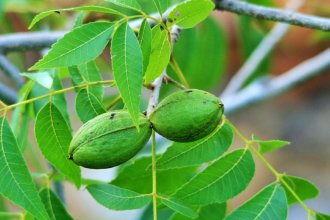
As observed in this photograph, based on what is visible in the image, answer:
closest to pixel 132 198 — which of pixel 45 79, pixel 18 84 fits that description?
pixel 45 79

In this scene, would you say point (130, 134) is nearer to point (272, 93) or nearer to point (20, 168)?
point (20, 168)

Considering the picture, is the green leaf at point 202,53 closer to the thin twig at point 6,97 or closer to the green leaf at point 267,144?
the thin twig at point 6,97

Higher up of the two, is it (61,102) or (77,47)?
(77,47)

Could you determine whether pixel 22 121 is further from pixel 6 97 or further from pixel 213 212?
pixel 6 97

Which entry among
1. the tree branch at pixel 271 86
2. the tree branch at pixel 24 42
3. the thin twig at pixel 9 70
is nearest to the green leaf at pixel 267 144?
the tree branch at pixel 24 42

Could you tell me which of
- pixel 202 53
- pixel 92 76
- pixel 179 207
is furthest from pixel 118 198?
pixel 202 53

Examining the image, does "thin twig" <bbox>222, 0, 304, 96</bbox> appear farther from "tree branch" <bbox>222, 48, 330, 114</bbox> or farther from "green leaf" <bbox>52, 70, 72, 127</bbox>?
"green leaf" <bbox>52, 70, 72, 127</bbox>
